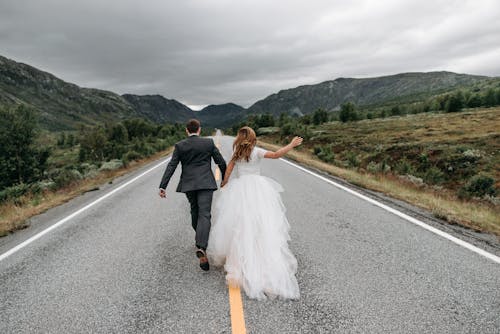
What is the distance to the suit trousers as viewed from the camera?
408 centimetres

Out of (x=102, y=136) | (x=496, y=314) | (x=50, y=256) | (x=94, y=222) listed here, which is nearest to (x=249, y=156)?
(x=496, y=314)

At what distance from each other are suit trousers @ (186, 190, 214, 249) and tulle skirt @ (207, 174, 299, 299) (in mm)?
120

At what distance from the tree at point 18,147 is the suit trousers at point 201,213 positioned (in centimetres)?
4127

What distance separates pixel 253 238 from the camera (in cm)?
369

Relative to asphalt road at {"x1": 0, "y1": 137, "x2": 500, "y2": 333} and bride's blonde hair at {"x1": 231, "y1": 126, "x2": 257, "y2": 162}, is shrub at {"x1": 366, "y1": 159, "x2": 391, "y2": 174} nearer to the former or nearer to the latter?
asphalt road at {"x1": 0, "y1": 137, "x2": 500, "y2": 333}

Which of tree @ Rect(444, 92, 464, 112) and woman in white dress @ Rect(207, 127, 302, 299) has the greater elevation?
tree @ Rect(444, 92, 464, 112)

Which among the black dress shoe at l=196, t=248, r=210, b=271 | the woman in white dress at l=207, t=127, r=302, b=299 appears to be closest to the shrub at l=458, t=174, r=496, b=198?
the woman in white dress at l=207, t=127, r=302, b=299

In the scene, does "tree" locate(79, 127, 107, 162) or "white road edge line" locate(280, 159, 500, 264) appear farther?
"tree" locate(79, 127, 107, 162)

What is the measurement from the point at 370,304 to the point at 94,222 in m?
5.88

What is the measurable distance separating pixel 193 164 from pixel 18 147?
43.1 metres

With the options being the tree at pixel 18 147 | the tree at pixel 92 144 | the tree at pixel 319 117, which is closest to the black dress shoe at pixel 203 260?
the tree at pixel 18 147

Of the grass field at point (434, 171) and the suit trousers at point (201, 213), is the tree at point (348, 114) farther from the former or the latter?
the suit trousers at point (201, 213)

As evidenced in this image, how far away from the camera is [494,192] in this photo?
12.1m

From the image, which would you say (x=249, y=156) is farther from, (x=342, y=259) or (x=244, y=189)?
(x=342, y=259)
